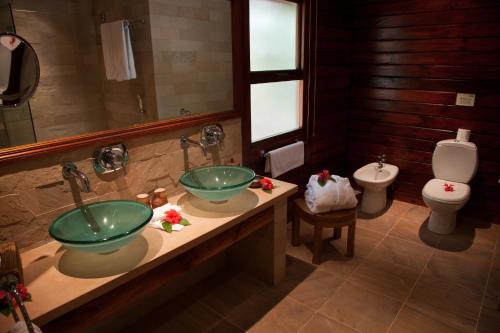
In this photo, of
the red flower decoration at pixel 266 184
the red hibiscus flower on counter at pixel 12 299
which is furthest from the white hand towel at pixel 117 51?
the red hibiscus flower on counter at pixel 12 299

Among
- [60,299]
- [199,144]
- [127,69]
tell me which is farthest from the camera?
[199,144]

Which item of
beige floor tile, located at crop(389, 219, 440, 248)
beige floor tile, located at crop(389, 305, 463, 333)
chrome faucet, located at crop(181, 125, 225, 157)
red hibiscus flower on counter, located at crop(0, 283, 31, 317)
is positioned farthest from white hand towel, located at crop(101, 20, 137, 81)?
beige floor tile, located at crop(389, 219, 440, 248)

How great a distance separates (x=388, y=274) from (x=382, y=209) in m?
Answer: 1.13

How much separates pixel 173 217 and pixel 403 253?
1.97 meters

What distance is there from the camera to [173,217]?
180 cm

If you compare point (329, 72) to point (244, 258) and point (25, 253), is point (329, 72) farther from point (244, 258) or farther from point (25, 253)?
point (25, 253)

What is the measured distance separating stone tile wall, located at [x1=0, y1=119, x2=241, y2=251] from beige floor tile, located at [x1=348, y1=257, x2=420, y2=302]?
1.45 metres

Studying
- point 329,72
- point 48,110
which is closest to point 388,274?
point 329,72

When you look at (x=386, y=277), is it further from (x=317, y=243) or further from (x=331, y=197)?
(x=331, y=197)

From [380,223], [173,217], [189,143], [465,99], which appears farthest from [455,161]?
[173,217]

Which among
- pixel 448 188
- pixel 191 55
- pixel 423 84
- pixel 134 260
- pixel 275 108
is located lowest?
pixel 448 188

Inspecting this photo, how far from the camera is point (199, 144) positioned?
2215mm

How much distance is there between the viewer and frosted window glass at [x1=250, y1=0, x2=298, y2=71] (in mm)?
2658

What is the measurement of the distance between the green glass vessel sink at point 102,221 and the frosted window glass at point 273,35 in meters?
1.45
